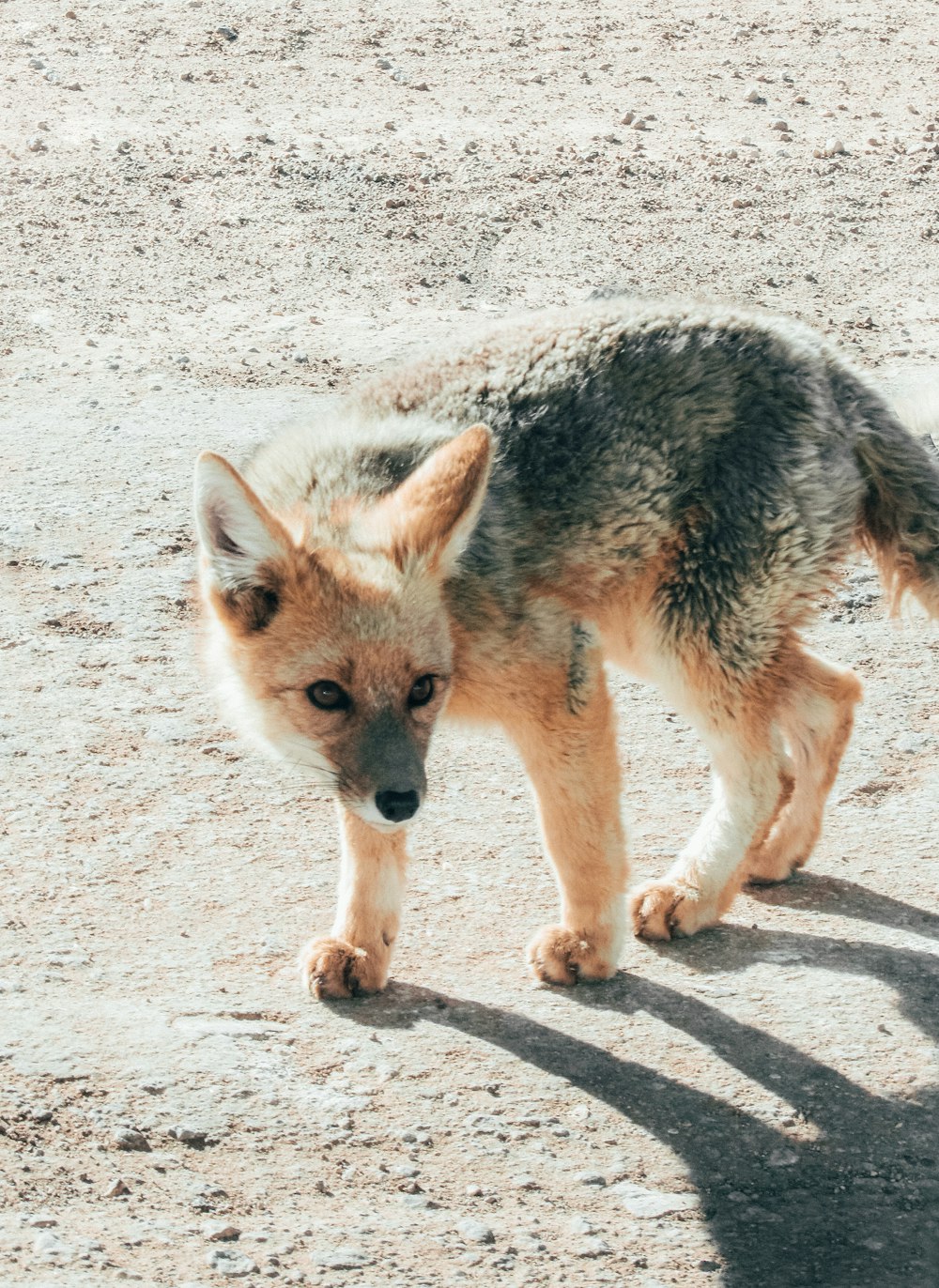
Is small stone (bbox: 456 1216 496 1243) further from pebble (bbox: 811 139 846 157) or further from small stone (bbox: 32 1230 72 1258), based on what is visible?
pebble (bbox: 811 139 846 157)

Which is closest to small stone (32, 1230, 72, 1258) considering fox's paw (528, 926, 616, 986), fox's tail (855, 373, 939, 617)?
fox's paw (528, 926, 616, 986)

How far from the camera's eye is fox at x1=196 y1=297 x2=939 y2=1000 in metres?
4.62

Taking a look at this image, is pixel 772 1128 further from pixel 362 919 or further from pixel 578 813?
pixel 362 919

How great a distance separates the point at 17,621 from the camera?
7.11 metres

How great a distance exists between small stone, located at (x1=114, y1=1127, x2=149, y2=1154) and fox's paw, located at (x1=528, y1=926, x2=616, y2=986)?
4.86 ft

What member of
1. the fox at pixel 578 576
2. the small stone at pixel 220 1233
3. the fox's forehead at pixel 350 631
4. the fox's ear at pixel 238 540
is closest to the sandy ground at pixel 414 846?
the small stone at pixel 220 1233

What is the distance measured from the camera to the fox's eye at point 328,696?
4.55m

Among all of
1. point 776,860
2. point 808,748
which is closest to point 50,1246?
point 776,860

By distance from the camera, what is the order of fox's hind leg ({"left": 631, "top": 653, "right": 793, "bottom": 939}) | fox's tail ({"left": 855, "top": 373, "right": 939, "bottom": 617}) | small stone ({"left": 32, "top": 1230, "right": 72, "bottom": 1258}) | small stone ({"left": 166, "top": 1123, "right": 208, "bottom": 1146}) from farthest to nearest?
fox's tail ({"left": 855, "top": 373, "right": 939, "bottom": 617}), fox's hind leg ({"left": 631, "top": 653, "right": 793, "bottom": 939}), small stone ({"left": 166, "top": 1123, "right": 208, "bottom": 1146}), small stone ({"left": 32, "top": 1230, "right": 72, "bottom": 1258})

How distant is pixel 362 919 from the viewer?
5.10 metres

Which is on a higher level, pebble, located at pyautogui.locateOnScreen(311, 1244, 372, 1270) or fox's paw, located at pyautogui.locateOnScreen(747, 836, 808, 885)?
pebble, located at pyautogui.locateOnScreen(311, 1244, 372, 1270)

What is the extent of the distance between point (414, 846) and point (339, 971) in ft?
3.42

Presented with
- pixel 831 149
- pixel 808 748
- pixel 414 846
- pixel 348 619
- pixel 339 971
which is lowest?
pixel 414 846

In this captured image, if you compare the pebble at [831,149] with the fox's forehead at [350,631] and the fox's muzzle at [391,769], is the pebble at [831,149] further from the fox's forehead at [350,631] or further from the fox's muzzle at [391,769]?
the fox's muzzle at [391,769]
